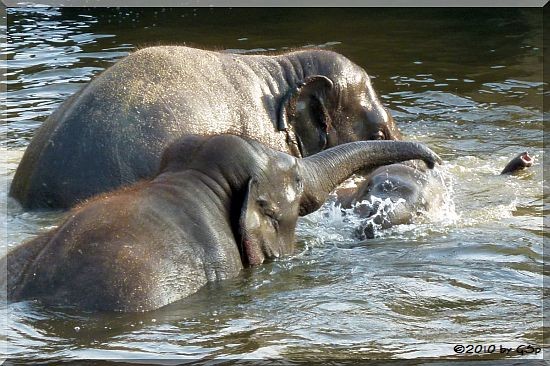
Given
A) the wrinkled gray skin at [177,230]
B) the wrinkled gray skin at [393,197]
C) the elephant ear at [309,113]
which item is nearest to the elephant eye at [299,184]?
the wrinkled gray skin at [177,230]

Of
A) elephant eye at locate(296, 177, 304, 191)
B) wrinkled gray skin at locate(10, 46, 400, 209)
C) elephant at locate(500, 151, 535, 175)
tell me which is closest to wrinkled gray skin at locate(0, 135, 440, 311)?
elephant eye at locate(296, 177, 304, 191)

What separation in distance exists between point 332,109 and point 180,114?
2.13m

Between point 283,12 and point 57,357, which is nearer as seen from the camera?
point 57,357

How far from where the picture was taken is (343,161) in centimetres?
848

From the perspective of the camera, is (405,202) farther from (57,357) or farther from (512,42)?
(512,42)

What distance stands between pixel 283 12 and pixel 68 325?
578 inches

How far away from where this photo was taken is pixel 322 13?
20625 mm

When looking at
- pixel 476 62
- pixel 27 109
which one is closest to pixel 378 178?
pixel 27 109

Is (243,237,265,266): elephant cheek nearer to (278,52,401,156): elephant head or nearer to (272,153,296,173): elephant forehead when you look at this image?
(272,153,296,173): elephant forehead

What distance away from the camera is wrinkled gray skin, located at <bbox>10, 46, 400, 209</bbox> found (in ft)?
30.2

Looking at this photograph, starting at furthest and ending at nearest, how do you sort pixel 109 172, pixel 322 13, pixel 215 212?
pixel 322 13 < pixel 109 172 < pixel 215 212

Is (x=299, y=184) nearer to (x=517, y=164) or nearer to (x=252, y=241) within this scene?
(x=252, y=241)

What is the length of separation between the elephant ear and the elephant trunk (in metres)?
2.37

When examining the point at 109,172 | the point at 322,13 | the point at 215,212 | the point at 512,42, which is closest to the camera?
the point at 215,212
